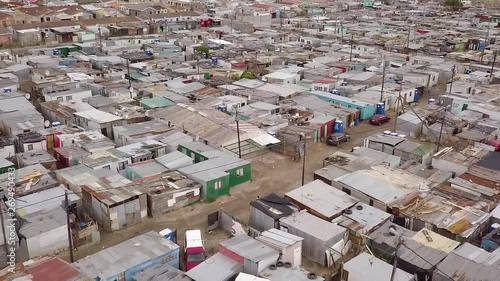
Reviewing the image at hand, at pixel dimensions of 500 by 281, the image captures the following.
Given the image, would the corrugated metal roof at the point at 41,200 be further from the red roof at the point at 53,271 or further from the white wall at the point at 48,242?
the red roof at the point at 53,271

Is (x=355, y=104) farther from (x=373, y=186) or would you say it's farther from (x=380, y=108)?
(x=373, y=186)

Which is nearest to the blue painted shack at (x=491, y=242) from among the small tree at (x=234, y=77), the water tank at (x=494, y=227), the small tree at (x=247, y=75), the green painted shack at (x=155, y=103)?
the water tank at (x=494, y=227)

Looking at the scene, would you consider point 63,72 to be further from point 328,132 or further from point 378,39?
point 378,39

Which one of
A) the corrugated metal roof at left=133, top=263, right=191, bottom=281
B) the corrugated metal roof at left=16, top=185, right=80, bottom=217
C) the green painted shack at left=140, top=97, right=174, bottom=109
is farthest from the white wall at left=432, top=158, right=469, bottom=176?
the corrugated metal roof at left=16, top=185, right=80, bottom=217

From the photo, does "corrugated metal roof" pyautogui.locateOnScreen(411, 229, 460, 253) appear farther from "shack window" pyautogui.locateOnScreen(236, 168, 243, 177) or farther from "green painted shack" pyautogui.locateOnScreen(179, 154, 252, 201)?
"shack window" pyautogui.locateOnScreen(236, 168, 243, 177)

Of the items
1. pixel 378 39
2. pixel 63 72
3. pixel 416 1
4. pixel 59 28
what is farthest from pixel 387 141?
pixel 416 1
